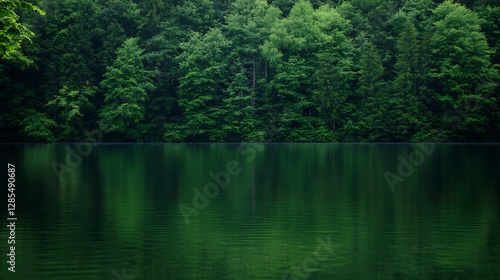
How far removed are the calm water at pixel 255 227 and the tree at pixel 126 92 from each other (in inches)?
1587

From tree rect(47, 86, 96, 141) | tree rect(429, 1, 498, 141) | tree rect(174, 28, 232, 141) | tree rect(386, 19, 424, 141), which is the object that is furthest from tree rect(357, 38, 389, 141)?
tree rect(47, 86, 96, 141)

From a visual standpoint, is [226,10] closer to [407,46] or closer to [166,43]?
[166,43]

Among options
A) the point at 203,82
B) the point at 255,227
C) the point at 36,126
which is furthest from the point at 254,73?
the point at 255,227

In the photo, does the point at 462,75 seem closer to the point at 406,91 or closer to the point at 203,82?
the point at 406,91

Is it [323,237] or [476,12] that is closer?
[323,237]

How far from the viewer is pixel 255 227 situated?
57.4 ft

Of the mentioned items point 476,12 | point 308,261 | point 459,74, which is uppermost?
point 476,12

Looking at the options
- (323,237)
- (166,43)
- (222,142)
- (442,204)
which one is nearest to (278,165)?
(442,204)

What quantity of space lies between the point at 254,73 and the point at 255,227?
59.9 meters

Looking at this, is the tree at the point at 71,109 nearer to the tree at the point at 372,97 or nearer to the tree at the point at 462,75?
the tree at the point at 372,97

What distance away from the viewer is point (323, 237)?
16.0 meters

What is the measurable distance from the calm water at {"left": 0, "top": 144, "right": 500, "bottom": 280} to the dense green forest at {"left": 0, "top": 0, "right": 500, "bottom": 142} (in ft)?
133

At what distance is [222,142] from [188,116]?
4.05 meters

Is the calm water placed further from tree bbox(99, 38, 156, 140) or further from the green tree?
tree bbox(99, 38, 156, 140)
